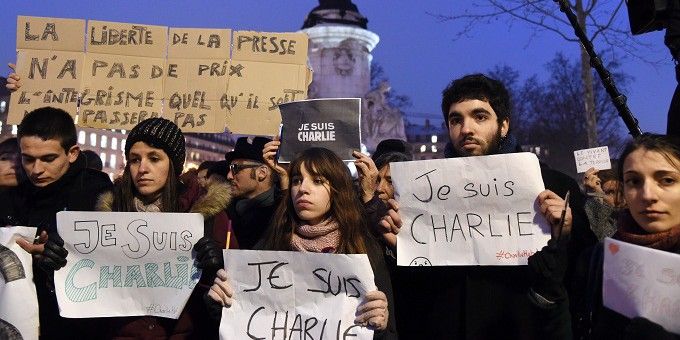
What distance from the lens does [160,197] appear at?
12.4 feet

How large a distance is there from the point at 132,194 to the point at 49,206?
0.55 m

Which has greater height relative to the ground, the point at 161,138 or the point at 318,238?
the point at 161,138

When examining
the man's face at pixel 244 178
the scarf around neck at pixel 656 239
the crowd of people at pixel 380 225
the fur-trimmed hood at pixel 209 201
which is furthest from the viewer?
the man's face at pixel 244 178

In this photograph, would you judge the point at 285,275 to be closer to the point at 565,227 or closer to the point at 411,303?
the point at 411,303

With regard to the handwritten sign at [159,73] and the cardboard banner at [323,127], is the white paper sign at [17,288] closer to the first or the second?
the cardboard banner at [323,127]

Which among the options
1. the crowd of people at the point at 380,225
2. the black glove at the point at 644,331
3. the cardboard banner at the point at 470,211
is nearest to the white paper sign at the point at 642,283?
the black glove at the point at 644,331

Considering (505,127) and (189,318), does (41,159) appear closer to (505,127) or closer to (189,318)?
(189,318)

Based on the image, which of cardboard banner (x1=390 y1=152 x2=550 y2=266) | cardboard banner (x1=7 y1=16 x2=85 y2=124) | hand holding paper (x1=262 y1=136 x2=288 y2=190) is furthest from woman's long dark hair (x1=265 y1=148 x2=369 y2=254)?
cardboard banner (x1=7 y1=16 x2=85 y2=124)

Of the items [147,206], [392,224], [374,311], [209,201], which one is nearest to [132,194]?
[147,206]

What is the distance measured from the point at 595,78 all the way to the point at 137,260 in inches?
1135

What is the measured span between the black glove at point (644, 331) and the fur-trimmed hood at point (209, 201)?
6.78ft

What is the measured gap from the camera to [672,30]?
2906 mm

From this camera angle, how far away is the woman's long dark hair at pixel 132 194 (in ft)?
12.2

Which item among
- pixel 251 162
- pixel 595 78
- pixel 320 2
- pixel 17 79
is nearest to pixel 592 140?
pixel 251 162
